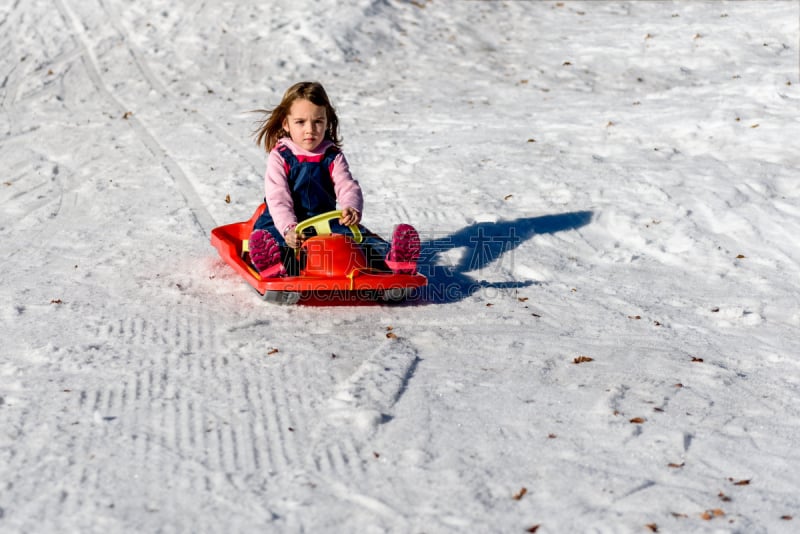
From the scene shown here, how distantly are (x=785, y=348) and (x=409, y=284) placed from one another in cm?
182

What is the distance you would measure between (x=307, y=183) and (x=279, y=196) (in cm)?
18

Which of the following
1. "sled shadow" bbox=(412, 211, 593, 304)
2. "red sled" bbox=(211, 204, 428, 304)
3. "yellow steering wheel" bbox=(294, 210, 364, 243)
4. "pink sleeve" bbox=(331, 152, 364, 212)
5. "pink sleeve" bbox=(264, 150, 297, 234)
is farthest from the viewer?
"sled shadow" bbox=(412, 211, 593, 304)

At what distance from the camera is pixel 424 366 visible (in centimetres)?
390

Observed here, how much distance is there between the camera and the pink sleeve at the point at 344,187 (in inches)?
189

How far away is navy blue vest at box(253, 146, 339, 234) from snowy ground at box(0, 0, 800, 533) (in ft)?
1.61

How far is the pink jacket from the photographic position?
15.5ft

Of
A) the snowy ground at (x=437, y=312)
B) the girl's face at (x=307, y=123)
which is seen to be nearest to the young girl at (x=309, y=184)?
the girl's face at (x=307, y=123)

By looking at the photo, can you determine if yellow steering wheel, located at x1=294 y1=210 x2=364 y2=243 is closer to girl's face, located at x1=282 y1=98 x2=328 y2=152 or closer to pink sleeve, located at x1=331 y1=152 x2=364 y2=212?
pink sleeve, located at x1=331 y1=152 x2=364 y2=212

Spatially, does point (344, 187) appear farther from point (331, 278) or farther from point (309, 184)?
point (331, 278)

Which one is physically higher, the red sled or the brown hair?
the brown hair

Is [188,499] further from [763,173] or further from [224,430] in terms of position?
[763,173]

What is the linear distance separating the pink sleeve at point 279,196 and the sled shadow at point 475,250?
2.67ft

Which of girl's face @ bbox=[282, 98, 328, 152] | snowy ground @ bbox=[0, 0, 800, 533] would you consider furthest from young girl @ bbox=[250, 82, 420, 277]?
snowy ground @ bbox=[0, 0, 800, 533]

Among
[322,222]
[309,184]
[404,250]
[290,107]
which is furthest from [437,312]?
[290,107]
